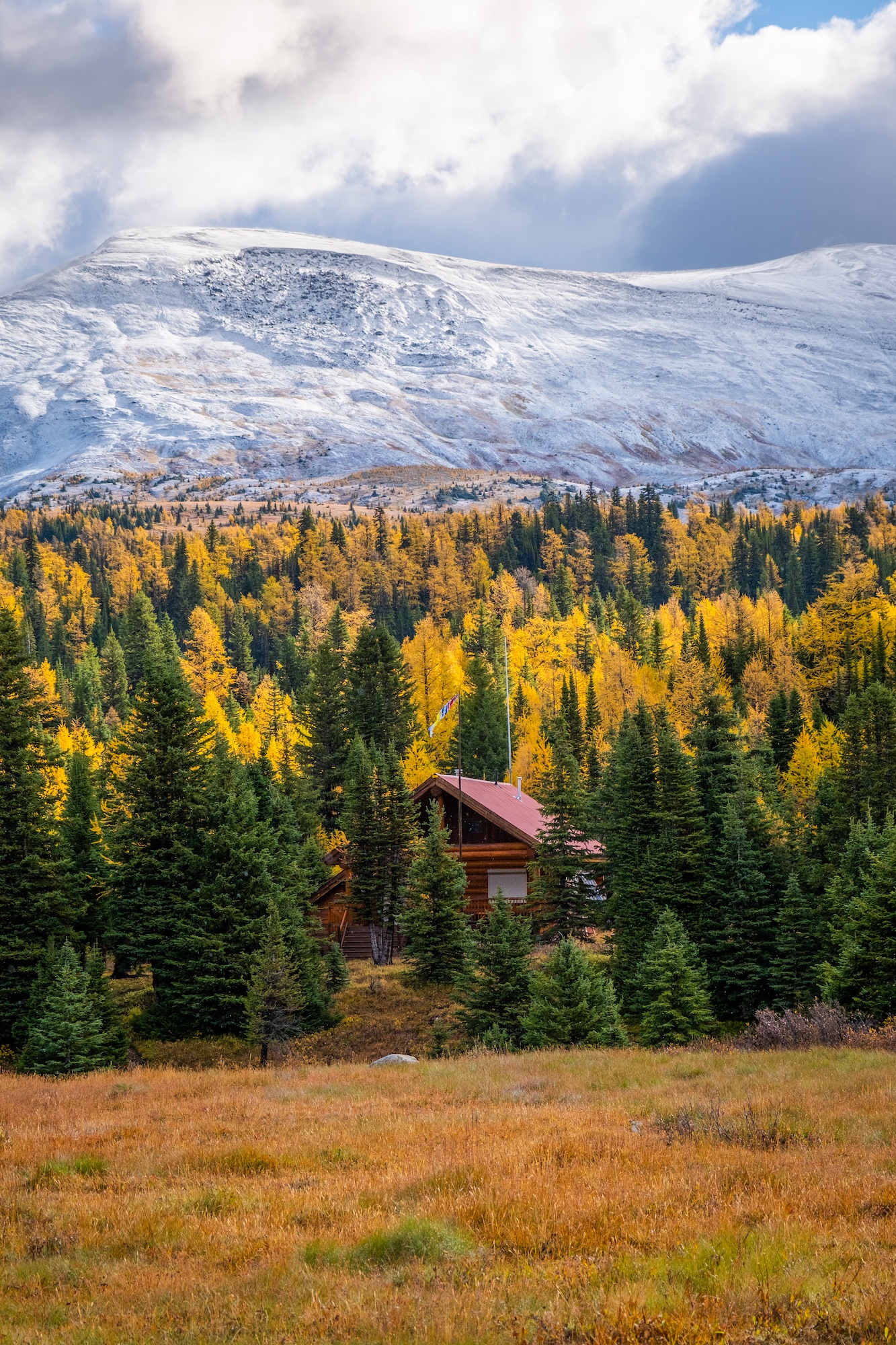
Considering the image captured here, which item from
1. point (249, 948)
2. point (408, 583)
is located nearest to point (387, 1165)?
point (249, 948)

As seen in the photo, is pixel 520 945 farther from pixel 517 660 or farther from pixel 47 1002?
pixel 517 660

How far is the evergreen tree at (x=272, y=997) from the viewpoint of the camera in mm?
32625

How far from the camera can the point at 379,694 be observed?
229ft

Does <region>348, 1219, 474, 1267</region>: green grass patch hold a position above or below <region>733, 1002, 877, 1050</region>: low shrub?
above

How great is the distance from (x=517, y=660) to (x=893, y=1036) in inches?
3212

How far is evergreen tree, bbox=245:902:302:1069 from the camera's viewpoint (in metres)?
32.6

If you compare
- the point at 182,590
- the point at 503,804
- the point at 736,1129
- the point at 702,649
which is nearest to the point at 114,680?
the point at 182,590

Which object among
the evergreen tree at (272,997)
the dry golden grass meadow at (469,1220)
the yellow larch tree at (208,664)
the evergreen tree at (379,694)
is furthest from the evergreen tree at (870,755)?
the yellow larch tree at (208,664)

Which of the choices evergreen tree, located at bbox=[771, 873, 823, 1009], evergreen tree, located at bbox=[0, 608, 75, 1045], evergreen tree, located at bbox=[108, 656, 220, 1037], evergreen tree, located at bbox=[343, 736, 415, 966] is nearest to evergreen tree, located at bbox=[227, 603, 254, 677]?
evergreen tree, located at bbox=[343, 736, 415, 966]

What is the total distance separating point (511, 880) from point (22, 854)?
24.5 m

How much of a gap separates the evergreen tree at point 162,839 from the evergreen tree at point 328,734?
2310 centimetres

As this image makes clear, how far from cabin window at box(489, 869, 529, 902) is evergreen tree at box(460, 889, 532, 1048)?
795 inches

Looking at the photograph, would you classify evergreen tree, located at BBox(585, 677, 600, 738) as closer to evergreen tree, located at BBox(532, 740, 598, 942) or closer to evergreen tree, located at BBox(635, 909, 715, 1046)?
evergreen tree, located at BBox(532, 740, 598, 942)

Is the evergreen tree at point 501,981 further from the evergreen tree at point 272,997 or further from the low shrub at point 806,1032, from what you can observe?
the low shrub at point 806,1032
